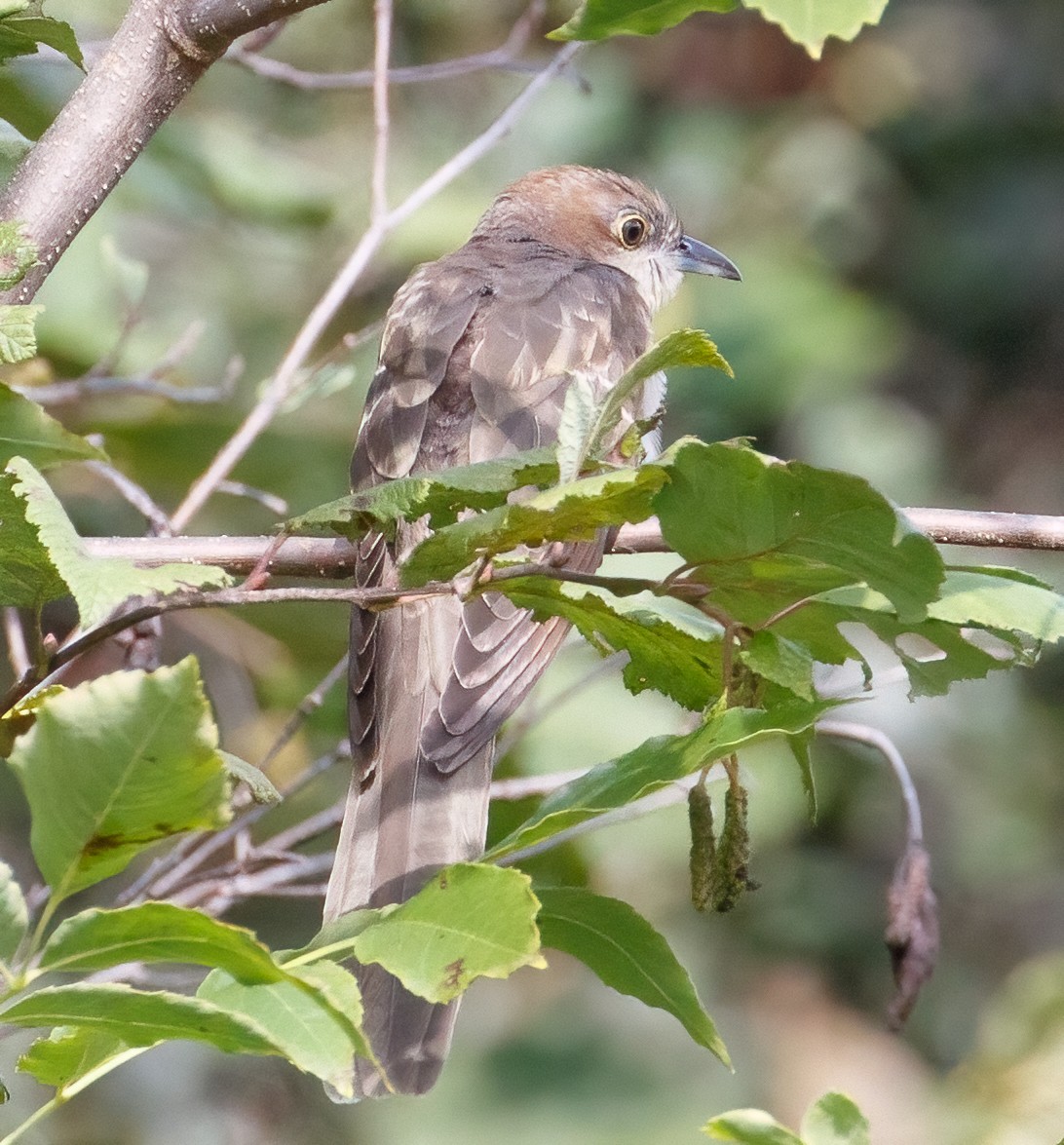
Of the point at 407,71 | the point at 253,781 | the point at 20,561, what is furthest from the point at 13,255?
the point at 407,71

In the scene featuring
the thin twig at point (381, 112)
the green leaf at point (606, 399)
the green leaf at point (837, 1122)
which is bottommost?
the green leaf at point (837, 1122)

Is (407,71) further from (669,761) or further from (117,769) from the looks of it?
(117,769)

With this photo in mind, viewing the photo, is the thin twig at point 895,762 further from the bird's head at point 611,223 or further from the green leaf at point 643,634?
the bird's head at point 611,223

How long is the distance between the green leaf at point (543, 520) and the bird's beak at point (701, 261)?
11.9 feet

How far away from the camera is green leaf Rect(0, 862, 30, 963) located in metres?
1.18

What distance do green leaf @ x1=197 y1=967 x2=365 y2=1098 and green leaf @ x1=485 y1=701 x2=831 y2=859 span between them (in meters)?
0.23

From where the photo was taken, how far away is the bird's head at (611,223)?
4844 millimetres

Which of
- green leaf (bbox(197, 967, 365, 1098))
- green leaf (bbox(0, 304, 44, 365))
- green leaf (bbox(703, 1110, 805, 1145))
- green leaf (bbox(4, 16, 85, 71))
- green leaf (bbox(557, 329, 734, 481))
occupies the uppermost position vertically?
green leaf (bbox(4, 16, 85, 71))

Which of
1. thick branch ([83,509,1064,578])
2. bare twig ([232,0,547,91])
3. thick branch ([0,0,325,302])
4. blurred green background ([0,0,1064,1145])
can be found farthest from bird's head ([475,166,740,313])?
thick branch ([0,0,325,302])

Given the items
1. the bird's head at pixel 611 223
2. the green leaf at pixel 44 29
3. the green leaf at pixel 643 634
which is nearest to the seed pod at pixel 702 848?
the green leaf at pixel 643 634

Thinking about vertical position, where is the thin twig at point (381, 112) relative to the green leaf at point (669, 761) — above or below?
above

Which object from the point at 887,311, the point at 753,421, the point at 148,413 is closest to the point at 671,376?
the point at 753,421

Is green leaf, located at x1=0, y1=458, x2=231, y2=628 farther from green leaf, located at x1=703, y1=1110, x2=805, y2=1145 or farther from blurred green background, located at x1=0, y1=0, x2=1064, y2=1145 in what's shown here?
blurred green background, located at x1=0, y1=0, x2=1064, y2=1145

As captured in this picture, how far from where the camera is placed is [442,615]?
297 centimetres
